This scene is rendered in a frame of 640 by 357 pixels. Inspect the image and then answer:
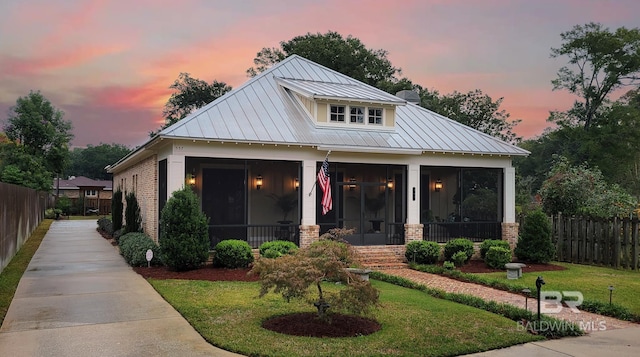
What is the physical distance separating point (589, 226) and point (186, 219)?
13.3 meters

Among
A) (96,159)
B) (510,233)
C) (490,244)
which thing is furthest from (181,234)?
(96,159)

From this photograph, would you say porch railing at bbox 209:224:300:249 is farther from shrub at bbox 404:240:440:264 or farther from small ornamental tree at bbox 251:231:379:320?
small ornamental tree at bbox 251:231:379:320

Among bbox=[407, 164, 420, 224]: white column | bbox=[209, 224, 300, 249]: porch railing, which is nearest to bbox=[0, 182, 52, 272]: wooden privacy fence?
bbox=[209, 224, 300, 249]: porch railing

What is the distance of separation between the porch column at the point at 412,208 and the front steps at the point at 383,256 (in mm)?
605

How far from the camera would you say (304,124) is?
17.5 meters

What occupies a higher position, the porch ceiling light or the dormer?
the dormer

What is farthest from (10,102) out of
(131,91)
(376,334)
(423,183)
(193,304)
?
(376,334)

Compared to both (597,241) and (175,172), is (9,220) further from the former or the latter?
(597,241)

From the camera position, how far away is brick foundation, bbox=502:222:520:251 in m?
18.8

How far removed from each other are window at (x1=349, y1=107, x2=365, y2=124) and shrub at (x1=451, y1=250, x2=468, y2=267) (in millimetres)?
5790

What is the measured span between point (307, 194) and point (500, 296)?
6995mm

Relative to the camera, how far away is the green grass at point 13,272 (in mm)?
9920

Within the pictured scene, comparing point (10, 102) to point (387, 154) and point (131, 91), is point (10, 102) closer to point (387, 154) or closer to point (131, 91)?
point (131, 91)

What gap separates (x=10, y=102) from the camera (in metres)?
44.6
